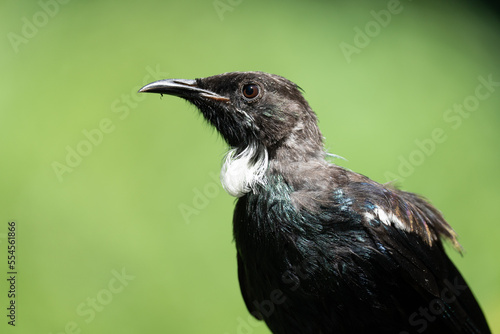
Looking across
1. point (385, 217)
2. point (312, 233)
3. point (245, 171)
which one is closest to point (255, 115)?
point (245, 171)

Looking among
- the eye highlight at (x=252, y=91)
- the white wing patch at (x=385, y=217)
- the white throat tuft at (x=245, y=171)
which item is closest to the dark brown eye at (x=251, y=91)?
the eye highlight at (x=252, y=91)

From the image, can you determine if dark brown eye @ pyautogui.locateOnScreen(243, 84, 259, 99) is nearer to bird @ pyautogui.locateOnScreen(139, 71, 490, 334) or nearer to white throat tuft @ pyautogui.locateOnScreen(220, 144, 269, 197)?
bird @ pyautogui.locateOnScreen(139, 71, 490, 334)

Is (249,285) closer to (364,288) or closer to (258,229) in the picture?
(258,229)

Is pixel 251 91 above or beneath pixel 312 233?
above

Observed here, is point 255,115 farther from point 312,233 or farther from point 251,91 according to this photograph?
point 312,233

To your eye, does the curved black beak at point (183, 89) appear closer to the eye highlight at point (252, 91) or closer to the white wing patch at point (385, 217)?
the eye highlight at point (252, 91)

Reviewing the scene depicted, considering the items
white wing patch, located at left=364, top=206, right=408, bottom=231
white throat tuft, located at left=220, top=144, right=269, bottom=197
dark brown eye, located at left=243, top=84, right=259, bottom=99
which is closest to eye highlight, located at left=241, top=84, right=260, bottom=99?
dark brown eye, located at left=243, top=84, right=259, bottom=99

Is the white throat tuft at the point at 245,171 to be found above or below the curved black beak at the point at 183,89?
below

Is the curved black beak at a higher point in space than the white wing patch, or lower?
higher
